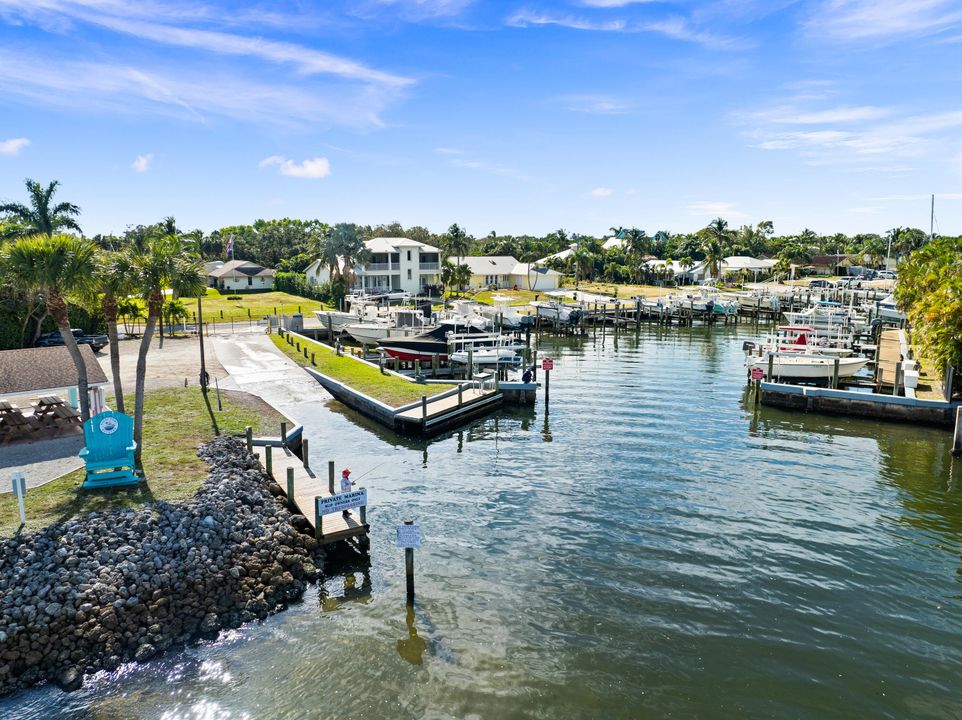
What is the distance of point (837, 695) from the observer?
11781mm

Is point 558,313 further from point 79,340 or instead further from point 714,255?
point 714,255

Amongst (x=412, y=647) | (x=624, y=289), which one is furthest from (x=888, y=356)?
(x=624, y=289)

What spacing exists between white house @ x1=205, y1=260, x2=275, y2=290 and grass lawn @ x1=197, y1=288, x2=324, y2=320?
2340 mm

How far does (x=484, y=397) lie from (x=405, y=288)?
5333cm

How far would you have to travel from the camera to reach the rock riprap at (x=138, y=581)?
39.4ft

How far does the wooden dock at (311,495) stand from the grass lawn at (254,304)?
1842 inches

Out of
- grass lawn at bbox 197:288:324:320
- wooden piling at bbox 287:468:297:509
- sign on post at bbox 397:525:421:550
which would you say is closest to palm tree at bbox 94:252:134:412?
wooden piling at bbox 287:468:297:509

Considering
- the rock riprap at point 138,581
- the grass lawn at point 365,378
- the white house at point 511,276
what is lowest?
the rock riprap at point 138,581

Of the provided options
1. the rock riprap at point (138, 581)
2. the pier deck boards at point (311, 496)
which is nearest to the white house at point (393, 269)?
the pier deck boards at point (311, 496)

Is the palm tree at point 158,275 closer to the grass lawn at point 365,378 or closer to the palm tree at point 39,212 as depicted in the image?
the grass lawn at point 365,378

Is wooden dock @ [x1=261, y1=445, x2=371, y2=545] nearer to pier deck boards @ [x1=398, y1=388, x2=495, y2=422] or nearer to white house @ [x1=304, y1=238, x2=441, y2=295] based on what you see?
pier deck boards @ [x1=398, y1=388, x2=495, y2=422]

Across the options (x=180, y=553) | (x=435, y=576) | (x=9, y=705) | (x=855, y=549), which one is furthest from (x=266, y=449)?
(x=855, y=549)

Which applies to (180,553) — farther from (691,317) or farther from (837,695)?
(691,317)

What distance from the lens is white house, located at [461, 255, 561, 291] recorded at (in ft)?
328
